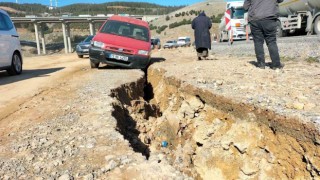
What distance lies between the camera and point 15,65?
10500 mm

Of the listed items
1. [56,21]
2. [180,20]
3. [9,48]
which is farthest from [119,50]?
[180,20]

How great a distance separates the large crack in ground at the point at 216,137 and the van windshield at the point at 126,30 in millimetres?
4051

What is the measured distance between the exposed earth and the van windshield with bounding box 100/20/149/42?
369 cm

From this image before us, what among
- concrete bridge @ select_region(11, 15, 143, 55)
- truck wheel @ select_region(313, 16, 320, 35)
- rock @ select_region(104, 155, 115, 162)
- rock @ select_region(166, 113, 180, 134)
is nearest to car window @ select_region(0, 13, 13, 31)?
rock @ select_region(166, 113, 180, 134)

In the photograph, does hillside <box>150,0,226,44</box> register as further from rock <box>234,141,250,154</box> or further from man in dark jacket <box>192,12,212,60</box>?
rock <box>234,141,250,154</box>

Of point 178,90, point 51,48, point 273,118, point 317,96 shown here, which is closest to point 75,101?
point 178,90

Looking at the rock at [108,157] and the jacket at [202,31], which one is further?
the jacket at [202,31]

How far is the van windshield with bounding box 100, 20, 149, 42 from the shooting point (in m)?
11.3

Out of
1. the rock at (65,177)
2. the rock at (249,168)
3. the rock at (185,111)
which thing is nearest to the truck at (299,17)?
the rock at (185,111)

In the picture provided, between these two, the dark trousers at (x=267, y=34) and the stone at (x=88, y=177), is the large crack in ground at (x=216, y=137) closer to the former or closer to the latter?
the stone at (x=88, y=177)

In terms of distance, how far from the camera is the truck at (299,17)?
15.4 metres

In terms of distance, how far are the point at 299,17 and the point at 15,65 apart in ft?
44.8

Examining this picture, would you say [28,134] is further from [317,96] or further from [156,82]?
A: [156,82]

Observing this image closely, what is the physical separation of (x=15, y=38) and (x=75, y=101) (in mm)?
5899
